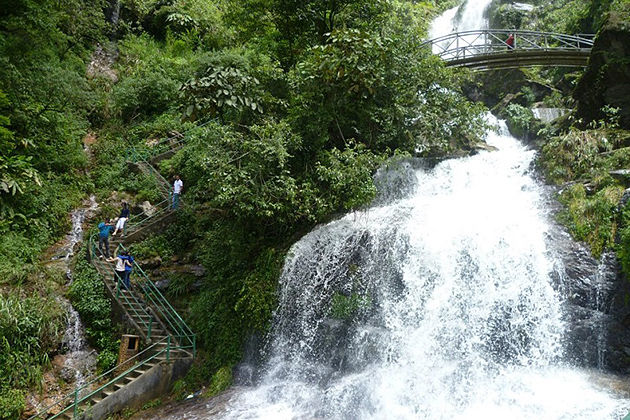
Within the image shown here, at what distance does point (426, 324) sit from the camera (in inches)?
382

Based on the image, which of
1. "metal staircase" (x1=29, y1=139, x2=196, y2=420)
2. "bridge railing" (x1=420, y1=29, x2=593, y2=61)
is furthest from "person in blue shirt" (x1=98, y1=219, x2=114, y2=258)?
"bridge railing" (x1=420, y1=29, x2=593, y2=61)

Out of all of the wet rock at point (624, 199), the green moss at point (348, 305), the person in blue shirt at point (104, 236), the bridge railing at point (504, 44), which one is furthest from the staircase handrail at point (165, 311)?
the bridge railing at point (504, 44)

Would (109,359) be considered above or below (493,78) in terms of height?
below

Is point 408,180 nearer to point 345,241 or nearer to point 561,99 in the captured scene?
point 345,241

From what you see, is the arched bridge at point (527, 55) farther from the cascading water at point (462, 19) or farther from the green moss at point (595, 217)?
the cascading water at point (462, 19)

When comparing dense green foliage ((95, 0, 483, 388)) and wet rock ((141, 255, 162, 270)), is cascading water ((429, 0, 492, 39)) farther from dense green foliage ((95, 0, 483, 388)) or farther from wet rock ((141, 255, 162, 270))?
wet rock ((141, 255, 162, 270))

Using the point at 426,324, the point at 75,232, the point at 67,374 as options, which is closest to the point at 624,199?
the point at 426,324

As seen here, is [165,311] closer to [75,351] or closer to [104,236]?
[75,351]

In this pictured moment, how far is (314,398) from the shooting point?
9.01 meters

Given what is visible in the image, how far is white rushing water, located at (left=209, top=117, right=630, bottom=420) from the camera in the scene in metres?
8.24

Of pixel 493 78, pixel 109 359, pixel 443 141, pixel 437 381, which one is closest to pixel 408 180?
pixel 443 141

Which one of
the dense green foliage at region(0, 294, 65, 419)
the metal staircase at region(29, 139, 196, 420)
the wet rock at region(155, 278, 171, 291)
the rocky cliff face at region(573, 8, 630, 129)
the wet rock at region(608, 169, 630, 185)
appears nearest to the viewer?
the dense green foliage at region(0, 294, 65, 419)

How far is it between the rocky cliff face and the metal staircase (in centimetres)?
1325

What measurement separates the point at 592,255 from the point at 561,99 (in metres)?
13.1
